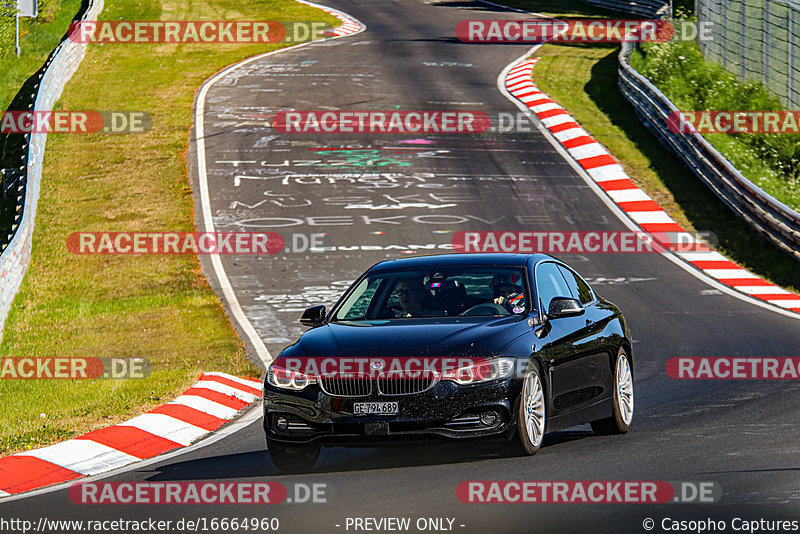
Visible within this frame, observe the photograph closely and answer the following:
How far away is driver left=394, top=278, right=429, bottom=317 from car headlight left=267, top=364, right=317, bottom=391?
3.95 feet

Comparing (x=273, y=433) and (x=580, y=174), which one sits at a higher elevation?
(x=273, y=433)

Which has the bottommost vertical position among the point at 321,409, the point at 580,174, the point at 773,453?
the point at 580,174

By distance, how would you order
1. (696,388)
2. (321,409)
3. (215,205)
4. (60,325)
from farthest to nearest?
(215,205) → (60,325) → (696,388) → (321,409)

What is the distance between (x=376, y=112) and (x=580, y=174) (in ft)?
24.1

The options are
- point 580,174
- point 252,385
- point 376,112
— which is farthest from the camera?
point 376,112

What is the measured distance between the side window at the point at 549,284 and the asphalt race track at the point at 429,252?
118 cm

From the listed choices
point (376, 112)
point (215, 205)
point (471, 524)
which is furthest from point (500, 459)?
point (376, 112)

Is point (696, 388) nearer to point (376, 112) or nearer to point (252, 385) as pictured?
point (252, 385)

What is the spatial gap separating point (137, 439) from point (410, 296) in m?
3.01

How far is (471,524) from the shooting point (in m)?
6.96
